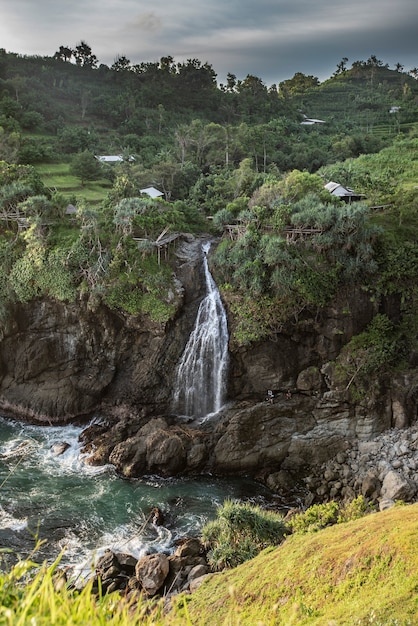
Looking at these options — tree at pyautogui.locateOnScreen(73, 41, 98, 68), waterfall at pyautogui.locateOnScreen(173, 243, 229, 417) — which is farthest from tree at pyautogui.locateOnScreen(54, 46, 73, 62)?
waterfall at pyautogui.locateOnScreen(173, 243, 229, 417)

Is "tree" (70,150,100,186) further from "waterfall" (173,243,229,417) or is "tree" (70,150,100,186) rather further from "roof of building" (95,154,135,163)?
"waterfall" (173,243,229,417)

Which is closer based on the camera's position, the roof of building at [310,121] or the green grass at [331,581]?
the green grass at [331,581]

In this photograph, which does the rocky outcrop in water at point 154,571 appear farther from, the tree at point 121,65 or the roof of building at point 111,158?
the tree at point 121,65

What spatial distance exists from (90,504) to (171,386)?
671 cm

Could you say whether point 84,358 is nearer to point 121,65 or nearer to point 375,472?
point 375,472

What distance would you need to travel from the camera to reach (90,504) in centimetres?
1695

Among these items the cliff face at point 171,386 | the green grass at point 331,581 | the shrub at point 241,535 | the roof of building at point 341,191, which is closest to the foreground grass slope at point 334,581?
the green grass at point 331,581

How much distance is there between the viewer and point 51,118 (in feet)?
148

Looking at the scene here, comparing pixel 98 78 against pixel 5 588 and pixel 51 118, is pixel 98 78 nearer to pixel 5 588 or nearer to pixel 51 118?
pixel 51 118

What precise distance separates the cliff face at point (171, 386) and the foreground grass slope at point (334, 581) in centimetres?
723

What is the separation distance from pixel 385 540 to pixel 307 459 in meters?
9.49

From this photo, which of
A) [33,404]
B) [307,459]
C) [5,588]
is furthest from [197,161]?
[5,588]

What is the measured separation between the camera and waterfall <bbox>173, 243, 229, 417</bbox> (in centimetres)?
2195

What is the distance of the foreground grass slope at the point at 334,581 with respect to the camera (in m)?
8.04
